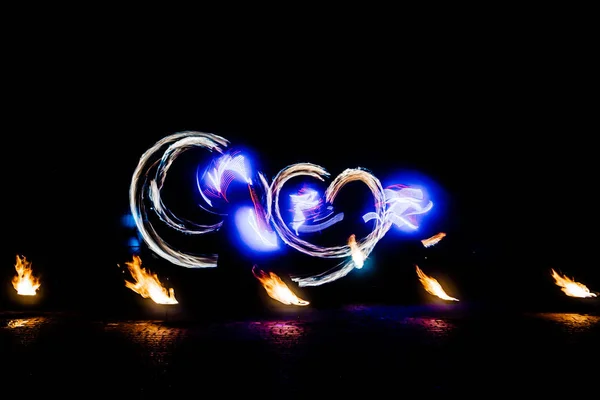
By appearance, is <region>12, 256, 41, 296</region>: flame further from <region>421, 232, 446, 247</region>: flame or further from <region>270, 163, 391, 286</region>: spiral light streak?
<region>421, 232, 446, 247</region>: flame

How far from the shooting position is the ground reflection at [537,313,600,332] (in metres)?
8.15

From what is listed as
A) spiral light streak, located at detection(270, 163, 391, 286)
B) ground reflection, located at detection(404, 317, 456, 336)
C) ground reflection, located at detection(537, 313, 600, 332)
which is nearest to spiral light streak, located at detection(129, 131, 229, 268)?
spiral light streak, located at detection(270, 163, 391, 286)

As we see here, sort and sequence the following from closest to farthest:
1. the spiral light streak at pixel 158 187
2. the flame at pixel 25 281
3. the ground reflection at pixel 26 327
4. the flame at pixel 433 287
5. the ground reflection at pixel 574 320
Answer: the ground reflection at pixel 26 327
the ground reflection at pixel 574 320
the flame at pixel 25 281
the spiral light streak at pixel 158 187
the flame at pixel 433 287

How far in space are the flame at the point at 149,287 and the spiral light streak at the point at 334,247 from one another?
8.81ft

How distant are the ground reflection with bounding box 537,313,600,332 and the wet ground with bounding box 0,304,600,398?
0.03 meters

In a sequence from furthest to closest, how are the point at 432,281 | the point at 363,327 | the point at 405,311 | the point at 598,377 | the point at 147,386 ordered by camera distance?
the point at 432,281, the point at 405,311, the point at 363,327, the point at 598,377, the point at 147,386

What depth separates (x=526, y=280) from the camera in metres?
12.3

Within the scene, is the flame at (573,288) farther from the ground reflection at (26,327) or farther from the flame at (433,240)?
the ground reflection at (26,327)

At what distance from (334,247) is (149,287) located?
4508 mm

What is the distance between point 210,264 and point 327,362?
5459 mm

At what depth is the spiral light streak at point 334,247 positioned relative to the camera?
11.4 metres

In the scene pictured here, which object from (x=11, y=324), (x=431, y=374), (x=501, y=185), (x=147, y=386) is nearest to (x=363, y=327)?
(x=431, y=374)

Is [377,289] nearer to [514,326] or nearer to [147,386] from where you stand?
[514,326]

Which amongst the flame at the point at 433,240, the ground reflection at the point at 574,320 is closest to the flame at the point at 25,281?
the flame at the point at 433,240
